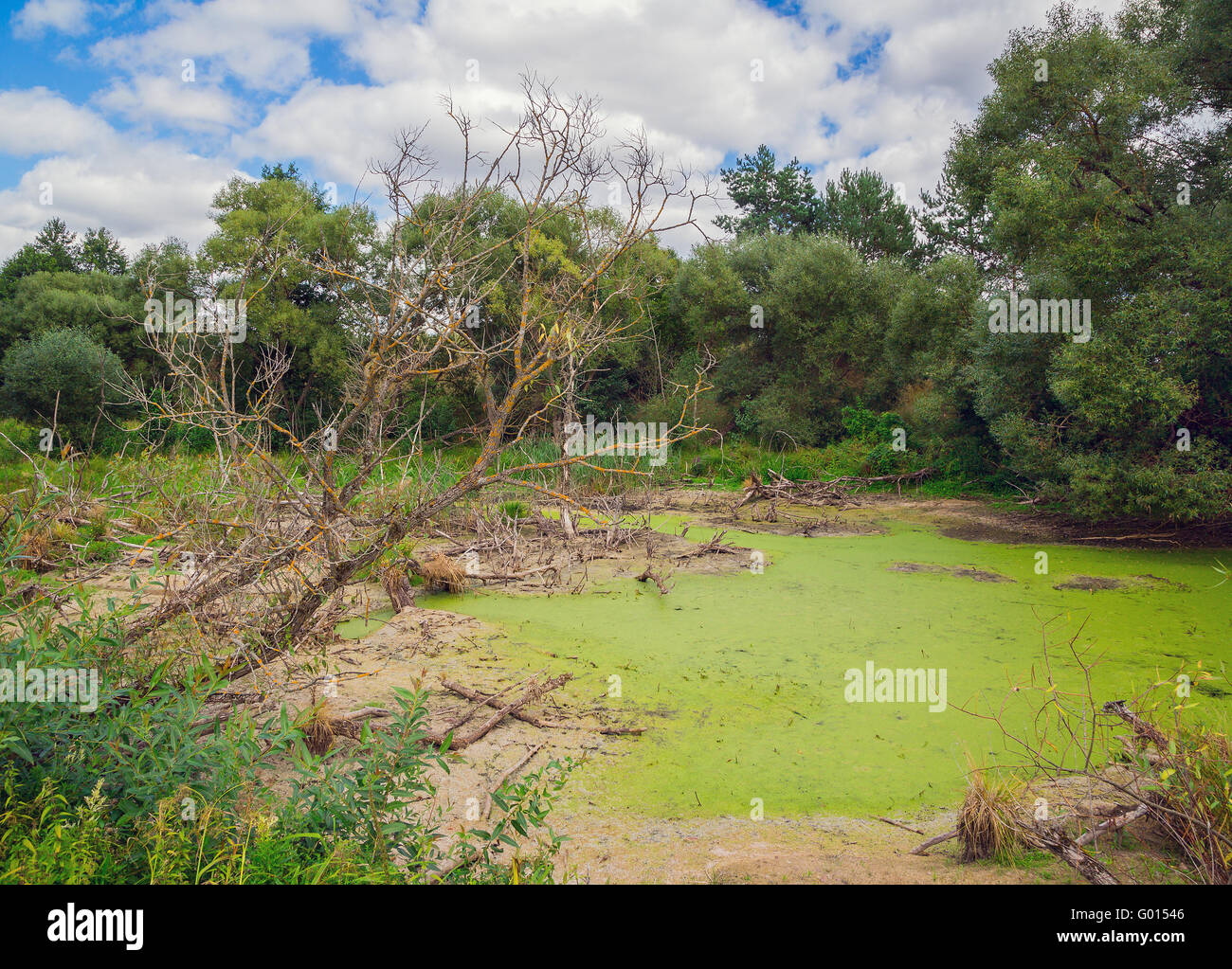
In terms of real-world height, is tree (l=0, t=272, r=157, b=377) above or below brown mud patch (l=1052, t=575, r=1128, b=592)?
above

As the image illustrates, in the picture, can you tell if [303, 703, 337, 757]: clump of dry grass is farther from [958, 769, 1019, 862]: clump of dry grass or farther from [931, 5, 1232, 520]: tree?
[931, 5, 1232, 520]: tree

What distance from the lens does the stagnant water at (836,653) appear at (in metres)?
4.27

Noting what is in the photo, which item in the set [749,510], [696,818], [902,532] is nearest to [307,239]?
[749,510]

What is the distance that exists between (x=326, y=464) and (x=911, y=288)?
15.0m

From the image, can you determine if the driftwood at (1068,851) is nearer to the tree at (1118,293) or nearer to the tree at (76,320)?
the tree at (1118,293)

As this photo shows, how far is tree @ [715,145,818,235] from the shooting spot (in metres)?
30.0

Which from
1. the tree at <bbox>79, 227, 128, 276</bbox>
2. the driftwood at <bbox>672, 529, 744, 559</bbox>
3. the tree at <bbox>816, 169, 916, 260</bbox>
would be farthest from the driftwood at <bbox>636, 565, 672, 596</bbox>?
the tree at <bbox>79, 227, 128, 276</bbox>

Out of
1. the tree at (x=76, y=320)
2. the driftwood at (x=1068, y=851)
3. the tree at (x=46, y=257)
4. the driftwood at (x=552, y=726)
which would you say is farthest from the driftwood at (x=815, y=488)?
the tree at (x=46, y=257)

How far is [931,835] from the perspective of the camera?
360 centimetres

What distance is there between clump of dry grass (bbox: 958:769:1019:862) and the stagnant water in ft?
1.99

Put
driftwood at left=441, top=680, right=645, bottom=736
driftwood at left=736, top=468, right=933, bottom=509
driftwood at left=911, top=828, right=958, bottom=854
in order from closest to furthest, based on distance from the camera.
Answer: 1. driftwood at left=911, top=828, right=958, bottom=854
2. driftwood at left=441, top=680, right=645, bottom=736
3. driftwood at left=736, top=468, right=933, bottom=509

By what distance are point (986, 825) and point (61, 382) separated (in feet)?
59.4

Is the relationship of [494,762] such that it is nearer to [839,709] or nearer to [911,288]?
[839,709]

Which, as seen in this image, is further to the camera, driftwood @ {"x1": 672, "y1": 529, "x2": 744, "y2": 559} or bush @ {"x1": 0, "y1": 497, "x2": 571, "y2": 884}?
driftwood @ {"x1": 672, "y1": 529, "x2": 744, "y2": 559}
